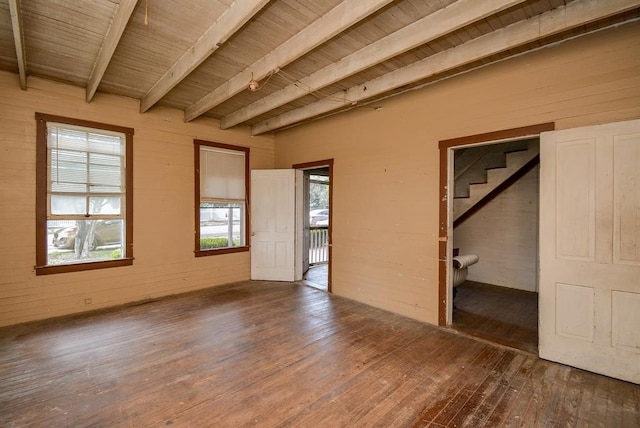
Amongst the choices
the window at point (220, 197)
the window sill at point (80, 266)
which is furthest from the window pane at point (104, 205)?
the window at point (220, 197)

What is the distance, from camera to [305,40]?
267 centimetres

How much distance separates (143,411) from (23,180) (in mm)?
3397

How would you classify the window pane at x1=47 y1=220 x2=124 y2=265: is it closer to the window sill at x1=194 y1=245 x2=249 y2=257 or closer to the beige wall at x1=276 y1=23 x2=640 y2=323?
the window sill at x1=194 y1=245 x2=249 y2=257

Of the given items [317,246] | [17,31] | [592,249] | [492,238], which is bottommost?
[317,246]

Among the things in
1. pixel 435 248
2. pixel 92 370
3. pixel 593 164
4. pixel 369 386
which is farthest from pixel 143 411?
pixel 593 164

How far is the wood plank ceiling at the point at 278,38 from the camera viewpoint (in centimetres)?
233

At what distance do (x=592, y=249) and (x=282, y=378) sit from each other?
2.92 metres

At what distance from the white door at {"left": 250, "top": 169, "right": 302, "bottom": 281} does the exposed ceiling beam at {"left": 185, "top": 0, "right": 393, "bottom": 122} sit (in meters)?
1.94

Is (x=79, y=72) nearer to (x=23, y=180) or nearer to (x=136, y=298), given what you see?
(x=23, y=180)

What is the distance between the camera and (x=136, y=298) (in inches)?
176

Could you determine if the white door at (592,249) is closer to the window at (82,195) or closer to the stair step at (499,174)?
the stair step at (499,174)

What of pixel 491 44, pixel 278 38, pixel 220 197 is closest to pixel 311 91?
pixel 278 38

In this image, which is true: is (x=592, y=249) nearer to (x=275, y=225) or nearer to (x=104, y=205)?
(x=275, y=225)

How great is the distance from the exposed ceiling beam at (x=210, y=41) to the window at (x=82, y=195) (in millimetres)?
1047
